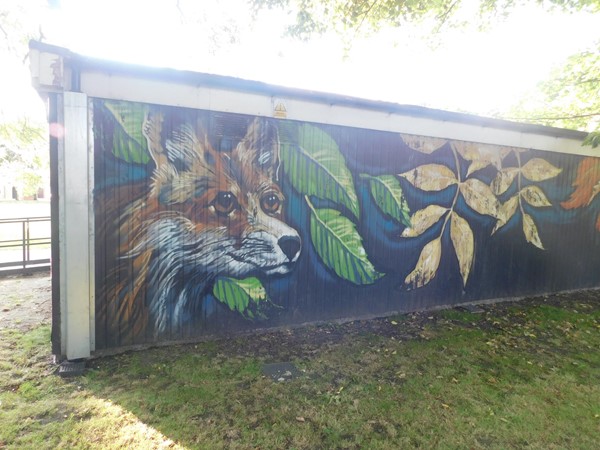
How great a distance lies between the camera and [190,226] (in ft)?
13.0

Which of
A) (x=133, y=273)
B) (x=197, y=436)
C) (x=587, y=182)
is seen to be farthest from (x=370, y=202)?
(x=587, y=182)

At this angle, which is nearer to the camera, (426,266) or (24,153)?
(426,266)

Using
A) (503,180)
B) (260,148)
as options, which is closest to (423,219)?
(503,180)

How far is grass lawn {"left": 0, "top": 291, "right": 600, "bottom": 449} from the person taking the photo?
2533 mm

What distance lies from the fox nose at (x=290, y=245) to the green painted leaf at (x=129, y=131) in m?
1.87

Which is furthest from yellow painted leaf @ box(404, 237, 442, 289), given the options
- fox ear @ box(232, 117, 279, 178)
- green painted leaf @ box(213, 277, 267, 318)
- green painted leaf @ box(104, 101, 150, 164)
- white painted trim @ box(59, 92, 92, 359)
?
white painted trim @ box(59, 92, 92, 359)

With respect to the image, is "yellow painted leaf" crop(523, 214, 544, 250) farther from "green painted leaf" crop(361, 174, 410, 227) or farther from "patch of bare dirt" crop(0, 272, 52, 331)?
"patch of bare dirt" crop(0, 272, 52, 331)

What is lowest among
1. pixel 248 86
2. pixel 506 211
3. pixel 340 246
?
pixel 340 246

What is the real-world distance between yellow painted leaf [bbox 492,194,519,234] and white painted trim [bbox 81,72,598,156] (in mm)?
960

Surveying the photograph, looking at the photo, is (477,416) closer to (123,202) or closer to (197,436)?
(197,436)

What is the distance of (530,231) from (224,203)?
18.6ft

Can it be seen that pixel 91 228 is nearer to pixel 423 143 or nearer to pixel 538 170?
pixel 423 143

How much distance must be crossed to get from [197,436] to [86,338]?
5.93ft

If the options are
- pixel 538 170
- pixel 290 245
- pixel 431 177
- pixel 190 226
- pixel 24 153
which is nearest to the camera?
pixel 190 226
